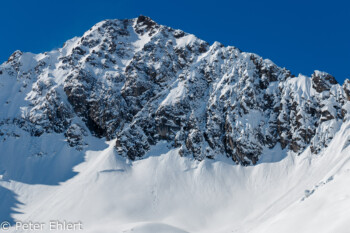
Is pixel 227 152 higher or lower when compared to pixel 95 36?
lower

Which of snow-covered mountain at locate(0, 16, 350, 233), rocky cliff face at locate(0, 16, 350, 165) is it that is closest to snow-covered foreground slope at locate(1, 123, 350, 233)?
snow-covered mountain at locate(0, 16, 350, 233)

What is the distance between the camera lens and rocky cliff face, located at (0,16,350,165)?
338 feet

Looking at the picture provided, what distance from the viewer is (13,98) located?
439 ft

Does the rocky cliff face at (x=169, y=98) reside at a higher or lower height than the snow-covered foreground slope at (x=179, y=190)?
higher

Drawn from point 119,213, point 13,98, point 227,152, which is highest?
point 13,98

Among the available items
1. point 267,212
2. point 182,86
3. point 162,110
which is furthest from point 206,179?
point 182,86

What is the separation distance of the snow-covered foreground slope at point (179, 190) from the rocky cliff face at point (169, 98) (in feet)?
14.9

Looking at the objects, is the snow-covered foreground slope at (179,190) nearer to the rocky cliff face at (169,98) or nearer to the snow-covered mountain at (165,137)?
the snow-covered mountain at (165,137)

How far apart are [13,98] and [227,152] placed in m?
81.6

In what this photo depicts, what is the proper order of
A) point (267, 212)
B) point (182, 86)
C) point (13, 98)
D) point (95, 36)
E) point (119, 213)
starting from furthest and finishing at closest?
point (95, 36) < point (13, 98) < point (182, 86) < point (119, 213) < point (267, 212)

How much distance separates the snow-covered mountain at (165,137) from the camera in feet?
285

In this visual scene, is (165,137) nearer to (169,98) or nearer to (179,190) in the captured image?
(169,98)

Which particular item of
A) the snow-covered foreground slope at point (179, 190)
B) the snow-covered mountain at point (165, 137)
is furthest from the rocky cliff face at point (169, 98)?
the snow-covered foreground slope at point (179, 190)

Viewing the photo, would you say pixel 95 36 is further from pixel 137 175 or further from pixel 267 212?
pixel 267 212
